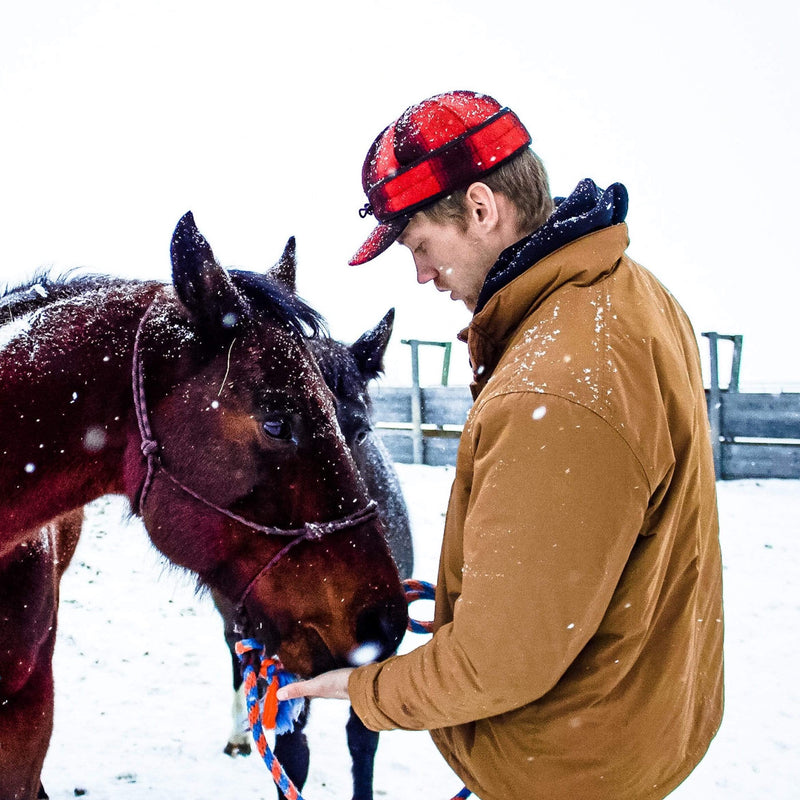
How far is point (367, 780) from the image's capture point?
10.1ft

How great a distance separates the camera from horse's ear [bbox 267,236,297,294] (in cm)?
237

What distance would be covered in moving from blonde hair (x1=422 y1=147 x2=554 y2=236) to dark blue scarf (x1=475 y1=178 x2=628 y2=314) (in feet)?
0.28

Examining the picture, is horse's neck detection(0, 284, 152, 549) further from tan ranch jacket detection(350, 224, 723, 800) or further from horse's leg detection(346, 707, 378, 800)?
horse's leg detection(346, 707, 378, 800)

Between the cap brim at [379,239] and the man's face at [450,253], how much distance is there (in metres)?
0.02

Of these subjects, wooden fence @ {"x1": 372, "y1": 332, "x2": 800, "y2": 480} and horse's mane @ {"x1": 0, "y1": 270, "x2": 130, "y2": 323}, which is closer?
horse's mane @ {"x1": 0, "y1": 270, "x2": 130, "y2": 323}

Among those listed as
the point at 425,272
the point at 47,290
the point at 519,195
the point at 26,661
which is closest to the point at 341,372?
the point at 47,290

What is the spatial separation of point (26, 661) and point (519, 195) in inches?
89.7

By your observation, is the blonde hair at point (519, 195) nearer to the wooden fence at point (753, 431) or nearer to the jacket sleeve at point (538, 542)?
the jacket sleeve at point (538, 542)

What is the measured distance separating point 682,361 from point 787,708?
158 inches

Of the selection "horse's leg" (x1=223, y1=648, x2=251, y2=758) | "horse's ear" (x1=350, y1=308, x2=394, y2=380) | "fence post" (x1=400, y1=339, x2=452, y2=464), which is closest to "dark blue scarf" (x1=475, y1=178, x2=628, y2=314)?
"horse's ear" (x1=350, y1=308, x2=394, y2=380)

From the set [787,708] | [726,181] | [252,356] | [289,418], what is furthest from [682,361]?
[726,181]

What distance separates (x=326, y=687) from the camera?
1.35 m

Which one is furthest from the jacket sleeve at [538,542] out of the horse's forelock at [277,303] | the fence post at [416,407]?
the fence post at [416,407]

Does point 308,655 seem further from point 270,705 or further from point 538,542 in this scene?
point 538,542
